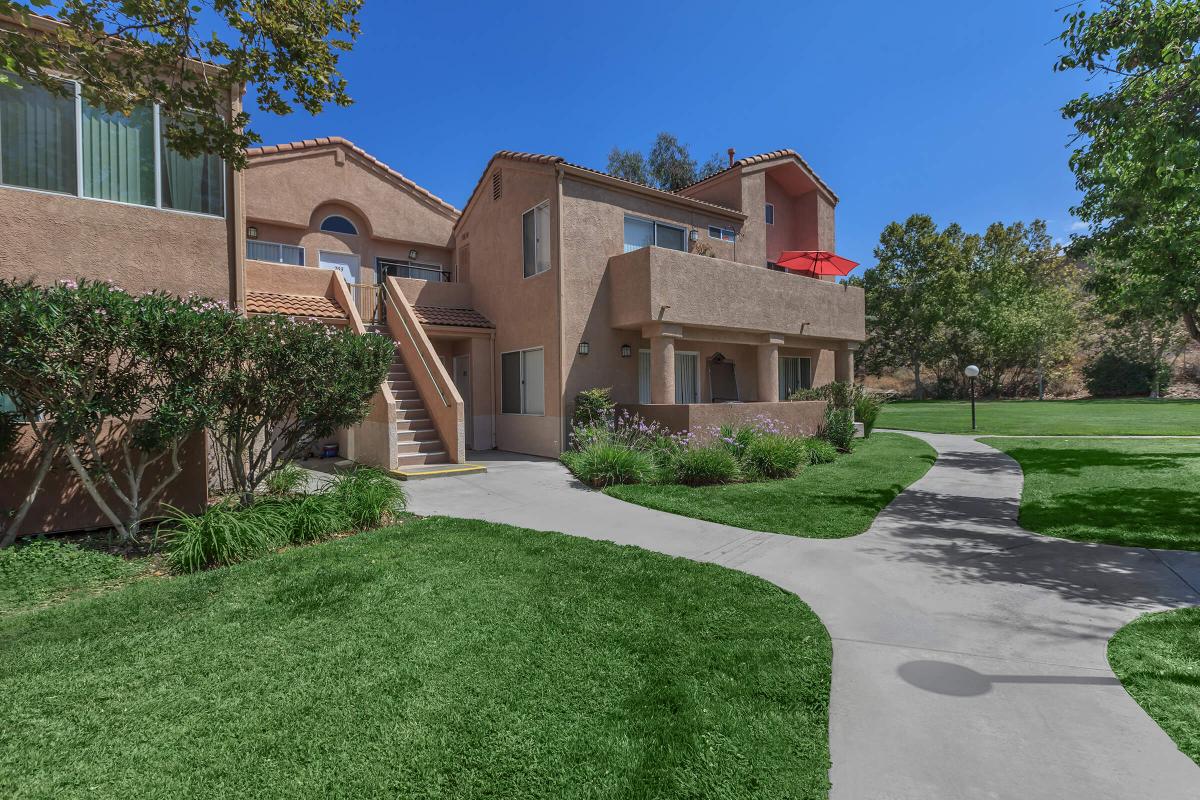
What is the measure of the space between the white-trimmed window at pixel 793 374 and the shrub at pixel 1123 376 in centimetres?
3742

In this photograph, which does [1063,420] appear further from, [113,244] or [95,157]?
[95,157]

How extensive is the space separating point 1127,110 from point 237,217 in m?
12.6

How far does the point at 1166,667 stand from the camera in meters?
3.62

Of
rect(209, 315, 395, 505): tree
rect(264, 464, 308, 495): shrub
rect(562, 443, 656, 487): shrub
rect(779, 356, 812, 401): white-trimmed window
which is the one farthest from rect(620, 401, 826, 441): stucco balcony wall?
rect(264, 464, 308, 495): shrub

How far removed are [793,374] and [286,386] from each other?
17.3m

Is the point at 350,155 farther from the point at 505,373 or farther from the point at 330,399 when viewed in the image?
the point at 330,399

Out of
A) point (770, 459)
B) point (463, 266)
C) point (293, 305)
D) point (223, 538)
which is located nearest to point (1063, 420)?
point (770, 459)

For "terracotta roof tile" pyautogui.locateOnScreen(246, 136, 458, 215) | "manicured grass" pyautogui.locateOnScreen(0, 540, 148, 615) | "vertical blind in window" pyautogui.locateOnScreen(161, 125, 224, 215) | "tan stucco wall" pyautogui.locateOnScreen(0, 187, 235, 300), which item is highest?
"terracotta roof tile" pyautogui.locateOnScreen(246, 136, 458, 215)

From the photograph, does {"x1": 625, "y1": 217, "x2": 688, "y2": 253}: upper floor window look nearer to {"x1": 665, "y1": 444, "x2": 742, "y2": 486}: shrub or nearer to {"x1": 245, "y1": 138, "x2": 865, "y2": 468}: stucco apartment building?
{"x1": 245, "y1": 138, "x2": 865, "y2": 468}: stucco apartment building

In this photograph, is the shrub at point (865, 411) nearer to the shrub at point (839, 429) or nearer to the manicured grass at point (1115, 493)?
the shrub at point (839, 429)

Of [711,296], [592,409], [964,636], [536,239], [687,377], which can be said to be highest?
[536,239]

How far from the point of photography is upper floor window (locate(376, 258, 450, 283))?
18.3 m

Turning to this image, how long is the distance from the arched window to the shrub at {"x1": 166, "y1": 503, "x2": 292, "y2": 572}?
13.2 meters

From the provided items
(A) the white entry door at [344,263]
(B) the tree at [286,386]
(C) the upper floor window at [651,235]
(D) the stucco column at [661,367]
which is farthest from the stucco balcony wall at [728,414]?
(A) the white entry door at [344,263]
